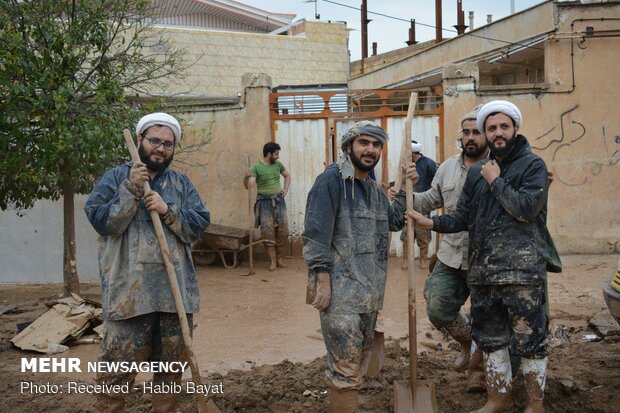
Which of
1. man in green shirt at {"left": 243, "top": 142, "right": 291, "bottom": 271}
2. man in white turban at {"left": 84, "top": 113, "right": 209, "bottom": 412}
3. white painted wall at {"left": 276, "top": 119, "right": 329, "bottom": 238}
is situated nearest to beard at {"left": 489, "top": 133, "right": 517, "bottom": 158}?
man in white turban at {"left": 84, "top": 113, "right": 209, "bottom": 412}

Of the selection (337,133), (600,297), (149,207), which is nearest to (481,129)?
(149,207)

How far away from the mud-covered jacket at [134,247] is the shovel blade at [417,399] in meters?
1.38

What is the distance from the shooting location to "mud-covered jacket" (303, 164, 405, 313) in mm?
3941

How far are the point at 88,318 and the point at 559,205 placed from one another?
7715 mm

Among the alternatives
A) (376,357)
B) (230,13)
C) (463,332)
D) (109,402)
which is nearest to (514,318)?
(463,332)

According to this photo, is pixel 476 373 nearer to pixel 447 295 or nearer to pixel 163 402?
pixel 447 295

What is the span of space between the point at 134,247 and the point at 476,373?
2.49 meters

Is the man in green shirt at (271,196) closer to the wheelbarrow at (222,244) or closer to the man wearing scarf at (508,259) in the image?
the wheelbarrow at (222,244)

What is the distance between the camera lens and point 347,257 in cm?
401

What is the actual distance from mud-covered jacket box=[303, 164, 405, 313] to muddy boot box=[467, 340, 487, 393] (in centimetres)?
104

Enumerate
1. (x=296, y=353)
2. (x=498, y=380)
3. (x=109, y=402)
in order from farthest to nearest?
(x=296, y=353) → (x=498, y=380) → (x=109, y=402)

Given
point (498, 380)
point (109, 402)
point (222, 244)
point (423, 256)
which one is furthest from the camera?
point (222, 244)

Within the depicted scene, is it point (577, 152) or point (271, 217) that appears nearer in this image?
point (271, 217)

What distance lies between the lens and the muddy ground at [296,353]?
15.4 ft
